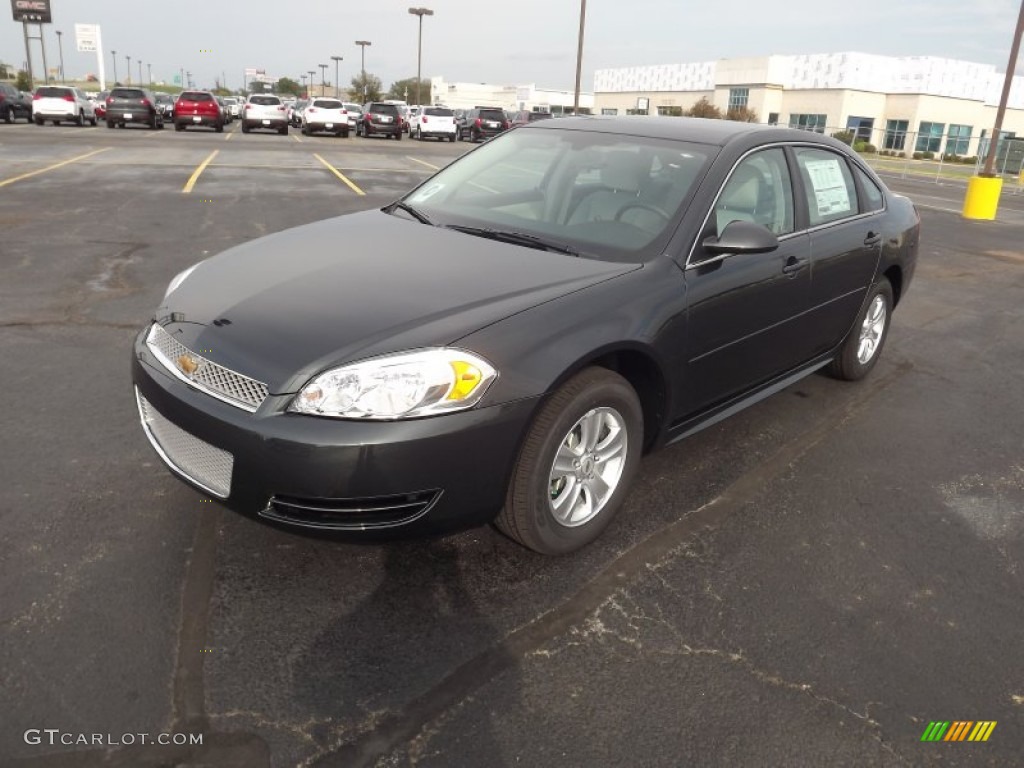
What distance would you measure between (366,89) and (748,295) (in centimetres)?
12053

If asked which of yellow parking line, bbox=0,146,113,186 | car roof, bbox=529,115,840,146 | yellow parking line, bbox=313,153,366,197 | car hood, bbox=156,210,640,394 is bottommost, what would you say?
yellow parking line, bbox=0,146,113,186

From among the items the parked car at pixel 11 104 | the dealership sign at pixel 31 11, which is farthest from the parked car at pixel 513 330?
the dealership sign at pixel 31 11

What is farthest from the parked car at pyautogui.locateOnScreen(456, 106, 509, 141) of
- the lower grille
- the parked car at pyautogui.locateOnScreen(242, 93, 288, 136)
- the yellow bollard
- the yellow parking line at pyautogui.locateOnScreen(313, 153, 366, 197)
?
the lower grille

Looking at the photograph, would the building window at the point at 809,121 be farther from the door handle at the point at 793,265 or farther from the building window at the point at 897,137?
the door handle at the point at 793,265

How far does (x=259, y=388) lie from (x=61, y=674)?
1004 millimetres

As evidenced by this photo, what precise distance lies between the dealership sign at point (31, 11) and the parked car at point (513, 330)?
246 feet

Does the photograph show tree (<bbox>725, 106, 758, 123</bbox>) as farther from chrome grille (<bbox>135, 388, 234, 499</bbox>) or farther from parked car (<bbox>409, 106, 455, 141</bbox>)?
chrome grille (<bbox>135, 388, 234, 499</bbox>)

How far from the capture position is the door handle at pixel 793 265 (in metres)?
3.86

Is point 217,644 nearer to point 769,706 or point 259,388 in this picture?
point 259,388

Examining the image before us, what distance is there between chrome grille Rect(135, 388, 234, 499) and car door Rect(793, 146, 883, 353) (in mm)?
3007

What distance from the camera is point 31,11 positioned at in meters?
63.6

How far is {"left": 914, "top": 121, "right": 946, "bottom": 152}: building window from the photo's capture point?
199ft

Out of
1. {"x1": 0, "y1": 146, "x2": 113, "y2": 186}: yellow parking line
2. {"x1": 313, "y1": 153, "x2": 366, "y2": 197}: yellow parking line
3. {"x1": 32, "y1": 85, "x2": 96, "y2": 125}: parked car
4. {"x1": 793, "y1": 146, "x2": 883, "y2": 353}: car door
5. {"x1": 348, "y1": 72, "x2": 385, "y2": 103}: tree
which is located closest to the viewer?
{"x1": 793, "y1": 146, "x2": 883, "y2": 353}: car door

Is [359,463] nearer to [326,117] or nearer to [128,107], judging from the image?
[326,117]
